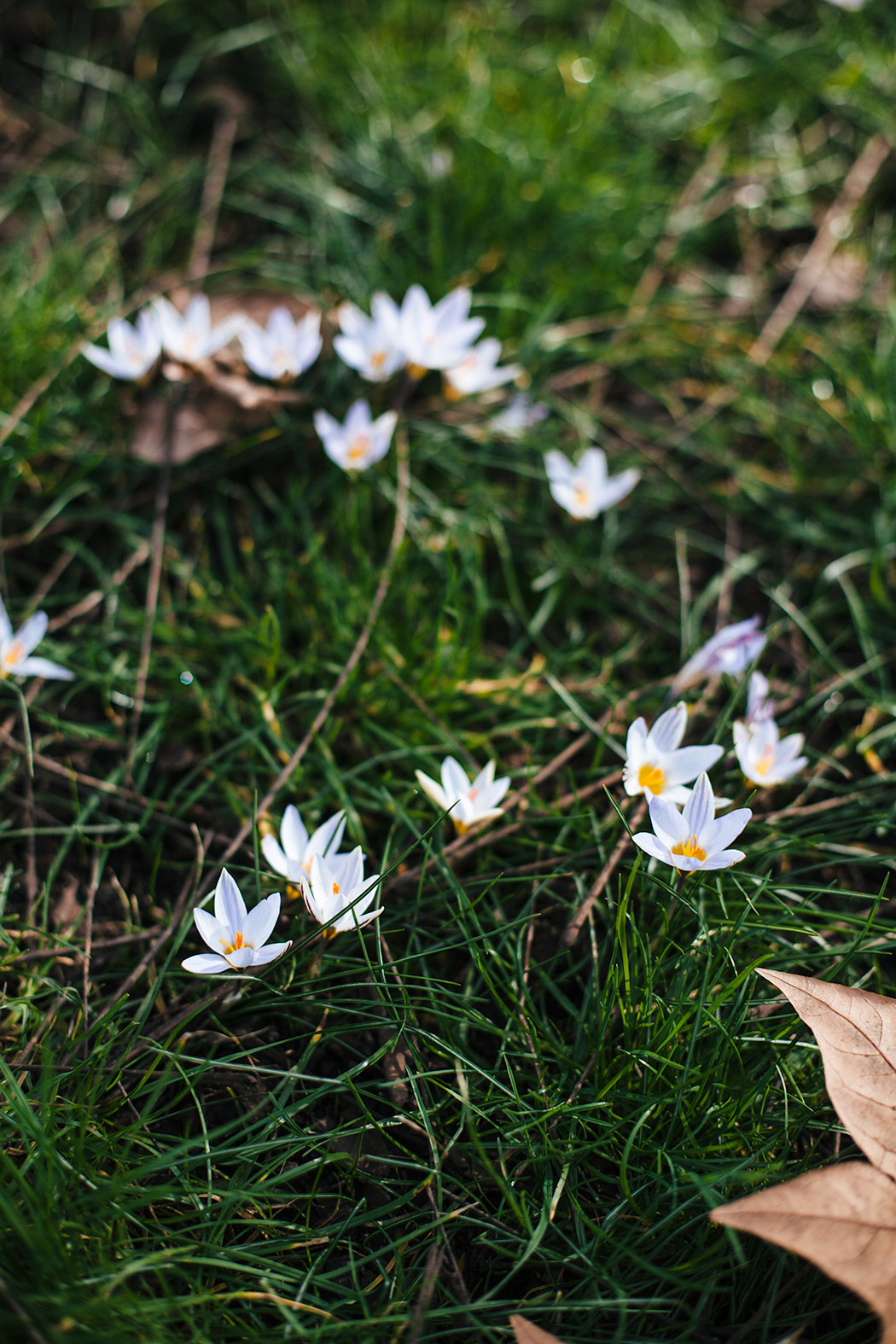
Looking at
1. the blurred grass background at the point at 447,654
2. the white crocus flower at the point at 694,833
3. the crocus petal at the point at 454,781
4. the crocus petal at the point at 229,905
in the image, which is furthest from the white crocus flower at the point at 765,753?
the crocus petal at the point at 229,905

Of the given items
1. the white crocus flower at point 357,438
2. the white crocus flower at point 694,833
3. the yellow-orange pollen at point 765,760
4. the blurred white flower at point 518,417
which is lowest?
A: the yellow-orange pollen at point 765,760

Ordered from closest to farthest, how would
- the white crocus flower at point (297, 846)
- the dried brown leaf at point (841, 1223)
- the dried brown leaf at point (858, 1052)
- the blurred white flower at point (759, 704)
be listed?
the dried brown leaf at point (841, 1223)
the dried brown leaf at point (858, 1052)
the white crocus flower at point (297, 846)
the blurred white flower at point (759, 704)

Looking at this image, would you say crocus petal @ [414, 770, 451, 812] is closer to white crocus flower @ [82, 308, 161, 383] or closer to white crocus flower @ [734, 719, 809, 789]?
white crocus flower @ [734, 719, 809, 789]

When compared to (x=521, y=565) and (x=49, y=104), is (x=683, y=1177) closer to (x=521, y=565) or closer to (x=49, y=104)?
(x=521, y=565)

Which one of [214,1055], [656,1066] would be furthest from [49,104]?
[656,1066]

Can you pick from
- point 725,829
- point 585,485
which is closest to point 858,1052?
point 725,829

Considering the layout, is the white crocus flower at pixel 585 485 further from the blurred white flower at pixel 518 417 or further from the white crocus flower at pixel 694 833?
the white crocus flower at pixel 694 833
